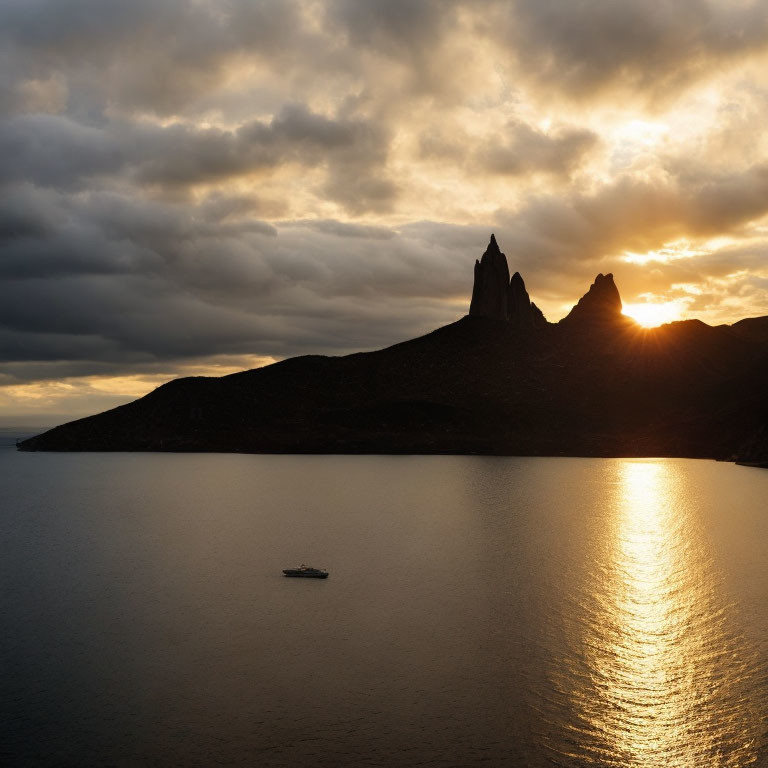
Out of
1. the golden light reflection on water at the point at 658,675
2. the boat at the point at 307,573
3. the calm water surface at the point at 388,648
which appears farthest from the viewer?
the boat at the point at 307,573

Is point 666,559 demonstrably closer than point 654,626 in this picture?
No

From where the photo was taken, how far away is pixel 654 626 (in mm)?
55719

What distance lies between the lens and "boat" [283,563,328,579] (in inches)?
2972

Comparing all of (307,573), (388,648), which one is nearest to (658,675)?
(388,648)

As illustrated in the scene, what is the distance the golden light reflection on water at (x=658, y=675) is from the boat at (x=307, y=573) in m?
26.2

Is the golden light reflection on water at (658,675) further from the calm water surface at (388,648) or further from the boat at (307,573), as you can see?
the boat at (307,573)

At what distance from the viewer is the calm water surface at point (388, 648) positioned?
1388 inches

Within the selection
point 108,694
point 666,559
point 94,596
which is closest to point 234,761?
point 108,694

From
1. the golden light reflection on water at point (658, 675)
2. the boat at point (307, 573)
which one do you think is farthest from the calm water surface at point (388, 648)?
the boat at point (307, 573)

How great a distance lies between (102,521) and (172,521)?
12.4 metres

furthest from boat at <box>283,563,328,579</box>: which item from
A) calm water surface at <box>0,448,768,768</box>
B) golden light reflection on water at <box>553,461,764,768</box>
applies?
golden light reflection on water at <box>553,461,764,768</box>

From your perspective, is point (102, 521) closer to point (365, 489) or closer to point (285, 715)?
point (365, 489)

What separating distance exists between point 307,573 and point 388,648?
89.8ft

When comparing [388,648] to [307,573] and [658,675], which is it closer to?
[658,675]
